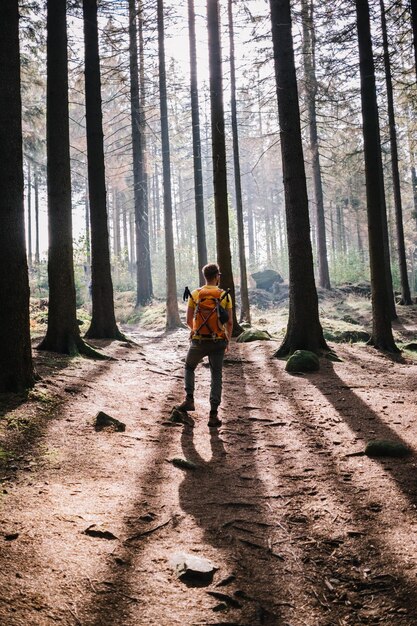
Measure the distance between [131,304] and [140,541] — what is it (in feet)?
76.4

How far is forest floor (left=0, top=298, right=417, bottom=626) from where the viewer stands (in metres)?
2.70

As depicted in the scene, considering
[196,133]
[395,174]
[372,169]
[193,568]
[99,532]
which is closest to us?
[193,568]

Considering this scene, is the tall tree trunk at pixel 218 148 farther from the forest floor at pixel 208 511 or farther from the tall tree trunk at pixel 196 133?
the forest floor at pixel 208 511

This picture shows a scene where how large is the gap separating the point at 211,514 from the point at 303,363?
6.10m

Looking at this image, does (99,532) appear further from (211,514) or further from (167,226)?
(167,226)

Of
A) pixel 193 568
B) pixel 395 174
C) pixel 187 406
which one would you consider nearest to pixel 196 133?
pixel 395 174

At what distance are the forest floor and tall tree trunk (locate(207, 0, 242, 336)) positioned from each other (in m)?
6.48

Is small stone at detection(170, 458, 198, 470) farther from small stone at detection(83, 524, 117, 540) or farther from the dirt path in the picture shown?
small stone at detection(83, 524, 117, 540)

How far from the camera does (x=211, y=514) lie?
391cm

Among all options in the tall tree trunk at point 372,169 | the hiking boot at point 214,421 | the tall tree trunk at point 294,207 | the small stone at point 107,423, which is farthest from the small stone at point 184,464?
the tall tree trunk at point 372,169

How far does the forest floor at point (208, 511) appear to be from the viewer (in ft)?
8.84

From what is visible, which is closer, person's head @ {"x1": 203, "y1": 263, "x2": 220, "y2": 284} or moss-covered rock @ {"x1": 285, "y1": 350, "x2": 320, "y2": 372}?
person's head @ {"x1": 203, "y1": 263, "x2": 220, "y2": 284}

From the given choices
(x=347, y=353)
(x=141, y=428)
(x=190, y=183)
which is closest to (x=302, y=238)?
(x=347, y=353)

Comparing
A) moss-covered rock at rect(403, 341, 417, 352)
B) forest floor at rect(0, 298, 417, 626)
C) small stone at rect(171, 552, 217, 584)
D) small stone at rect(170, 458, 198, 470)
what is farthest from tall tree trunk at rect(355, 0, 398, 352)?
small stone at rect(171, 552, 217, 584)
